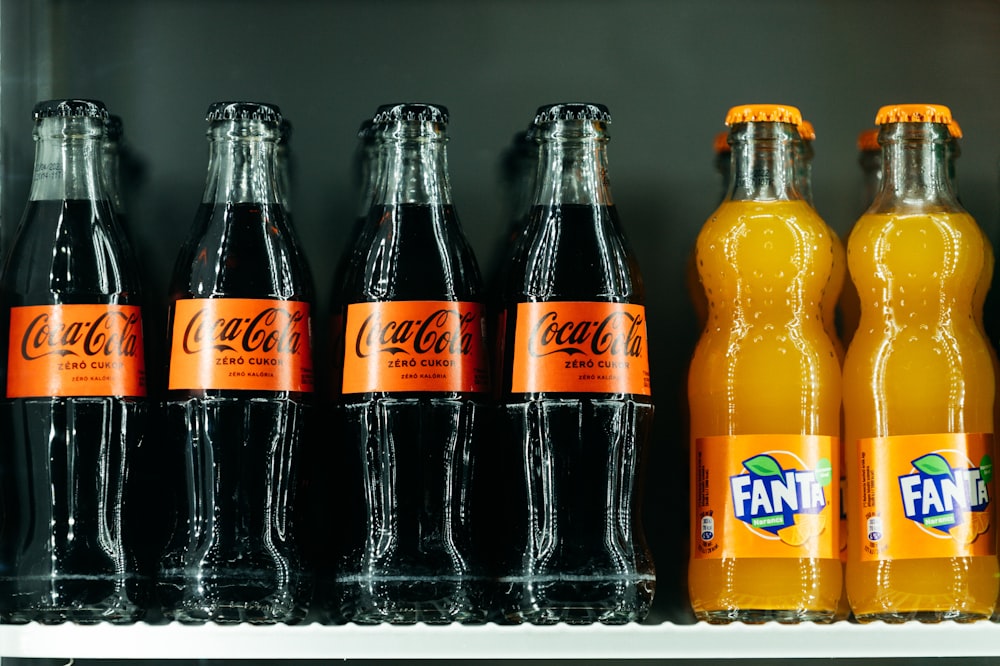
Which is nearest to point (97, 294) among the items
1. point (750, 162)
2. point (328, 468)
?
point (328, 468)

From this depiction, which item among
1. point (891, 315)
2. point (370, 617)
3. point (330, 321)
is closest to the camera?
point (370, 617)

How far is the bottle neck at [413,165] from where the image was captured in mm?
1255

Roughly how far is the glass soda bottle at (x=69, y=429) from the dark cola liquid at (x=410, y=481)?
207mm

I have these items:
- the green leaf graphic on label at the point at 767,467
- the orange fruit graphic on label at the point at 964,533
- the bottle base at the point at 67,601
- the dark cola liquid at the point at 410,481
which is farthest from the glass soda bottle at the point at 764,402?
the bottle base at the point at 67,601

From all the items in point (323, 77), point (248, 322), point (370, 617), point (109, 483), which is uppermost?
point (323, 77)

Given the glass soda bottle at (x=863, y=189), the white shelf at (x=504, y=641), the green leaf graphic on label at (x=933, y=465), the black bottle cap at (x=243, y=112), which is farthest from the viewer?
the glass soda bottle at (x=863, y=189)

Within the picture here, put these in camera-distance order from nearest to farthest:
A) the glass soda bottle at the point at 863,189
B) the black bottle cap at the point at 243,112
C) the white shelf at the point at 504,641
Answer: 1. the white shelf at the point at 504,641
2. the black bottle cap at the point at 243,112
3. the glass soda bottle at the point at 863,189

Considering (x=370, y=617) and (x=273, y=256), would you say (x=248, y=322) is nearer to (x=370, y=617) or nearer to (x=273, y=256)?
(x=273, y=256)

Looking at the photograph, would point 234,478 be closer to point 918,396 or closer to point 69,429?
point 69,429

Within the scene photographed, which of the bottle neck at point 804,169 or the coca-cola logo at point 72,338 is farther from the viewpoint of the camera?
the bottle neck at point 804,169

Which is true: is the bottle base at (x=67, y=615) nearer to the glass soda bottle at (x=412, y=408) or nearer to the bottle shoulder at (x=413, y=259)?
the glass soda bottle at (x=412, y=408)

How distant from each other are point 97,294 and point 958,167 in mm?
933

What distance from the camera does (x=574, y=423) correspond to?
3.85ft

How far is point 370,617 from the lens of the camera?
1.14 meters
